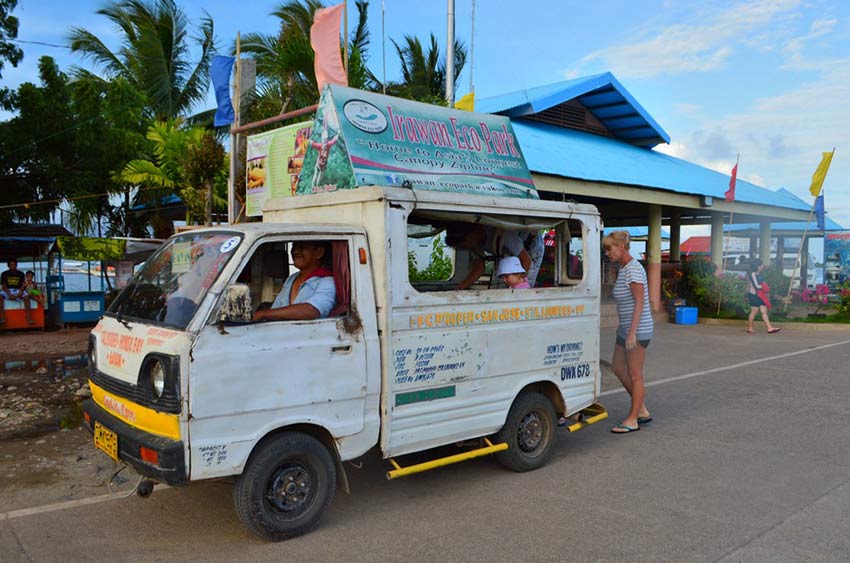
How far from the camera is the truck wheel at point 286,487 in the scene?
377 centimetres

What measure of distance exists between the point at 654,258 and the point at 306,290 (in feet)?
50.2

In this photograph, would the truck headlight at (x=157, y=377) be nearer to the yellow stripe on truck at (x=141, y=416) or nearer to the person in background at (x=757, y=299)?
the yellow stripe on truck at (x=141, y=416)

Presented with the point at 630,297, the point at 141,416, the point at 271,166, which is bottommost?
the point at 141,416

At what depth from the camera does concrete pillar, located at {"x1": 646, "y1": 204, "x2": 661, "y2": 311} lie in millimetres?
17625

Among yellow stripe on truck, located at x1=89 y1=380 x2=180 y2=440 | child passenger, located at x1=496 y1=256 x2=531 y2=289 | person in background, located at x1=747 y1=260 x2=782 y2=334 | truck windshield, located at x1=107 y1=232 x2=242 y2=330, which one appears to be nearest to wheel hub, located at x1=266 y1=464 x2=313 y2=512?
yellow stripe on truck, located at x1=89 y1=380 x2=180 y2=440

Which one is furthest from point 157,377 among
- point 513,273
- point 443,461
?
point 513,273

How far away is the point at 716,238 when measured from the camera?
66.1 ft

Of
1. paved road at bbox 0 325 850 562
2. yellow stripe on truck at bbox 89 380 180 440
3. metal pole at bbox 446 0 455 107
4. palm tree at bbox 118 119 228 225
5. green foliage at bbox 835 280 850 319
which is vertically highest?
metal pole at bbox 446 0 455 107

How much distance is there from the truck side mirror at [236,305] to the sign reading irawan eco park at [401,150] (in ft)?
4.67

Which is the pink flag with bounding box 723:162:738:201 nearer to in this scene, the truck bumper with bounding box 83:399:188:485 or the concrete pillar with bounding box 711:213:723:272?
the concrete pillar with bounding box 711:213:723:272

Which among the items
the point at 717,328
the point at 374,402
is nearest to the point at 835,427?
the point at 374,402

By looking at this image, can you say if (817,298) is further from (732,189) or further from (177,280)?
(177,280)

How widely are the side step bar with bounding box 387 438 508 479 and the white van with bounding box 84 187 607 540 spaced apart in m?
0.03

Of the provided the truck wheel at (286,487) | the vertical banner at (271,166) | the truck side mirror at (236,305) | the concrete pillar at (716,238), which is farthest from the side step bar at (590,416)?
the concrete pillar at (716,238)
